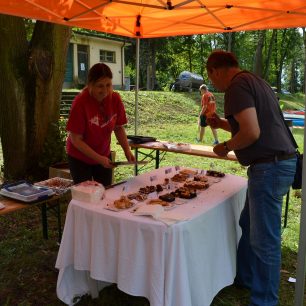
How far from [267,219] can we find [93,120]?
57.0 inches

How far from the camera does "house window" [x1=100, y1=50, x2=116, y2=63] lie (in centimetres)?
2192

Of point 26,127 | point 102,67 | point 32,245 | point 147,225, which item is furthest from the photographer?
point 26,127

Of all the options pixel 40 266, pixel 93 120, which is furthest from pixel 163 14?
pixel 40 266

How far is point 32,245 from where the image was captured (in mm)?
3732

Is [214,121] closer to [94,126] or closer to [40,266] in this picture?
[94,126]

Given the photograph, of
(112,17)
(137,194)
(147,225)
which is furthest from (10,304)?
(112,17)

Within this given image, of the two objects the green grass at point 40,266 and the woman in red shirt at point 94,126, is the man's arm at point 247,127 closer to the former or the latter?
the woman in red shirt at point 94,126

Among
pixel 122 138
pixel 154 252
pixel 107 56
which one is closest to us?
pixel 154 252

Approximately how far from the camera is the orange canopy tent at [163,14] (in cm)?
354

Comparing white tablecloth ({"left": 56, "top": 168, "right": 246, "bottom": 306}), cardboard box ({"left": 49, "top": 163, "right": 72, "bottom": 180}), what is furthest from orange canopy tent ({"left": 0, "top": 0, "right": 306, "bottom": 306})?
white tablecloth ({"left": 56, "top": 168, "right": 246, "bottom": 306})

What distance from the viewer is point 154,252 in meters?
2.02

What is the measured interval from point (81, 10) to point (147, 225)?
8.67 ft

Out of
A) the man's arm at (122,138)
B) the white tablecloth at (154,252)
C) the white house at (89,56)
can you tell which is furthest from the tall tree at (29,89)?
the white house at (89,56)

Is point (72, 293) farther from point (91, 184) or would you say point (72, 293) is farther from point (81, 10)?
point (81, 10)
